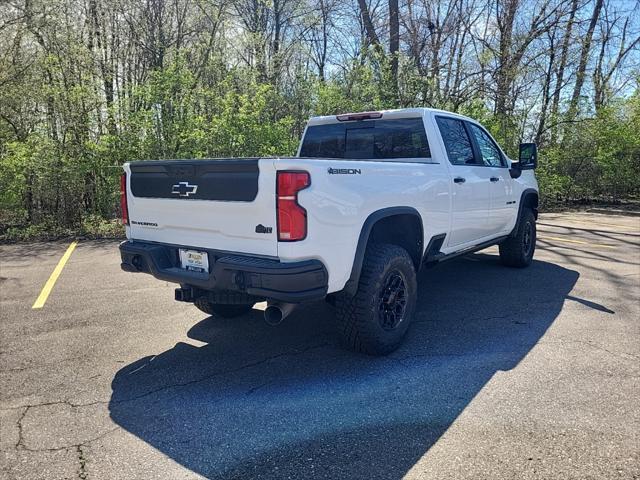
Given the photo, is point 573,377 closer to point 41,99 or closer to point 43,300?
point 43,300

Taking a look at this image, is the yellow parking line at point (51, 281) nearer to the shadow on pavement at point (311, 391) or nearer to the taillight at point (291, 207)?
the shadow on pavement at point (311, 391)

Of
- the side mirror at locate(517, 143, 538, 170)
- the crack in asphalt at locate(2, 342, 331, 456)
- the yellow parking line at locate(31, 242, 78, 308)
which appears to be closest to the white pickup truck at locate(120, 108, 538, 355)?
the crack in asphalt at locate(2, 342, 331, 456)

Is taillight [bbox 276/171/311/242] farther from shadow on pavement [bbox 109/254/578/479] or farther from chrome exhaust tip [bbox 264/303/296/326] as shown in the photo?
shadow on pavement [bbox 109/254/578/479]

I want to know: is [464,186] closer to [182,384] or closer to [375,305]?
[375,305]

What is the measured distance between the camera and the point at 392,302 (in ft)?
12.9

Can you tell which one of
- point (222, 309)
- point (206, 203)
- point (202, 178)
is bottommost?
point (222, 309)

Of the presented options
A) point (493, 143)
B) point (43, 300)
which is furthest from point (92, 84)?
point (493, 143)

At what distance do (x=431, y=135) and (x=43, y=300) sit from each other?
15.4 feet

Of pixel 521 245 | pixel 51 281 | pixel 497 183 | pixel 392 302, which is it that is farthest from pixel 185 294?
pixel 521 245

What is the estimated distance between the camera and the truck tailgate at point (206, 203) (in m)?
3.19

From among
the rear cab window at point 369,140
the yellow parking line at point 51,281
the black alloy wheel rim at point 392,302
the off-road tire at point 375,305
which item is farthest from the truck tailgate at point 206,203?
the yellow parking line at point 51,281

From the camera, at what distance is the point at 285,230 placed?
10.2 ft

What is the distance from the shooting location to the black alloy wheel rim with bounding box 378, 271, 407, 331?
3.85 meters

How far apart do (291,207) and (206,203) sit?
29.5 inches
